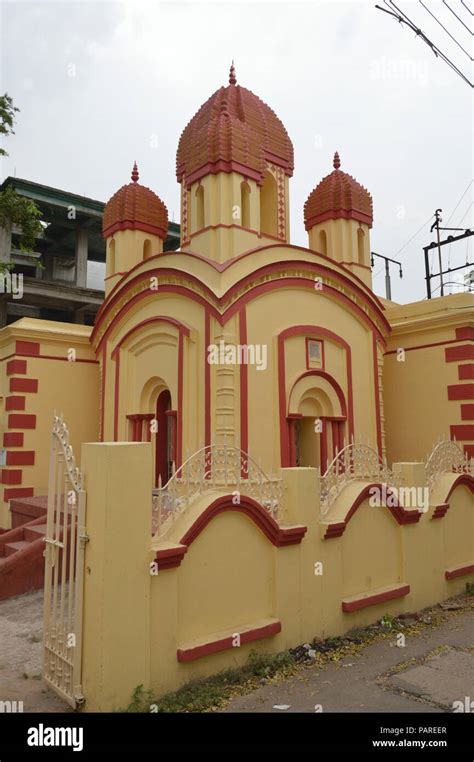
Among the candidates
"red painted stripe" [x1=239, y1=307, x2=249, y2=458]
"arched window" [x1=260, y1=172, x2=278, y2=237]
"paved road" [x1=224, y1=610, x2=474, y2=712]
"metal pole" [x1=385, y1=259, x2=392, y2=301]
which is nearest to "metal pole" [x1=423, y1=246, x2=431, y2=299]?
"metal pole" [x1=385, y1=259, x2=392, y2=301]

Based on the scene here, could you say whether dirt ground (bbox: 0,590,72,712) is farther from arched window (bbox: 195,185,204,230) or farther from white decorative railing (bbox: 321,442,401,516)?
arched window (bbox: 195,185,204,230)

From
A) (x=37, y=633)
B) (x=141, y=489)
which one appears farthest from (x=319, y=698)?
(x=37, y=633)

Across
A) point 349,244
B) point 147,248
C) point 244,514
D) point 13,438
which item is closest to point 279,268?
point 349,244

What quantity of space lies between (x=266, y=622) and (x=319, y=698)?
88 centimetres

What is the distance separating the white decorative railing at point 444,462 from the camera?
8.29m

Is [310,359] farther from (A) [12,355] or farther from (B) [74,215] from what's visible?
(B) [74,215]

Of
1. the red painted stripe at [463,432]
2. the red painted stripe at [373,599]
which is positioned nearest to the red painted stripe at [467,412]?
the red painted stripe at [463,432]

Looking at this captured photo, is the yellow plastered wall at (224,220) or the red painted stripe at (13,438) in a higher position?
the yellow plastered wall at (224,220)

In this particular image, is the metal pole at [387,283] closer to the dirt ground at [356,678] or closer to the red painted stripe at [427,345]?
the red painted stripe at [427,345]

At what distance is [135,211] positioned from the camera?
12852 millimetres

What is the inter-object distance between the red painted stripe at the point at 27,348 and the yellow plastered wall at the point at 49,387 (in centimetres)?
3

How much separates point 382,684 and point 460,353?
738cm

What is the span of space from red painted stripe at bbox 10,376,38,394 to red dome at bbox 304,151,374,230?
7218 millimetres

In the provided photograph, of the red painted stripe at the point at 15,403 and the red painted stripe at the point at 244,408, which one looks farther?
the red painted stripe at the point at 15,403
